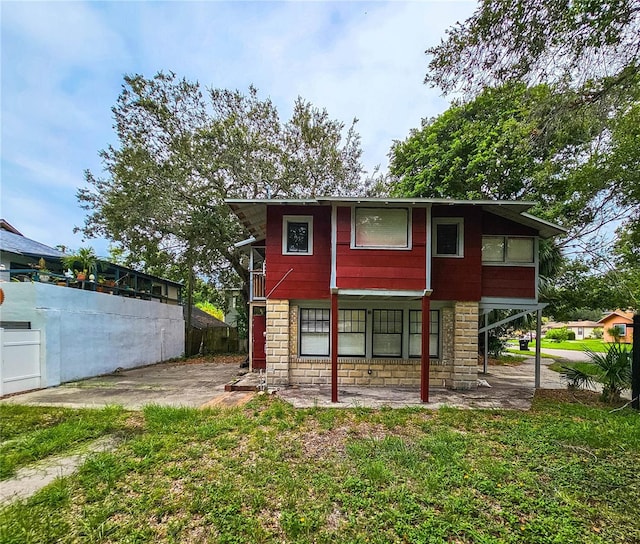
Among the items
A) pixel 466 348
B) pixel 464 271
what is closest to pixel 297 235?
pixel 464 271

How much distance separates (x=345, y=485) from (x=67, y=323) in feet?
30.8

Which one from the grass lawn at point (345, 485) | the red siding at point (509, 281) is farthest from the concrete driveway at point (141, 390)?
the red siding at point (509, 281)

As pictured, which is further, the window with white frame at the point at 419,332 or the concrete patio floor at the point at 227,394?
the window with white frame at the point at 419,332

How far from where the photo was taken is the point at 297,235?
867 centimetres

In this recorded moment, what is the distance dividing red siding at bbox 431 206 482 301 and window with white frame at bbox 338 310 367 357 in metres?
1.98

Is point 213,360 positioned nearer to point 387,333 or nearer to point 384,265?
point 387,333

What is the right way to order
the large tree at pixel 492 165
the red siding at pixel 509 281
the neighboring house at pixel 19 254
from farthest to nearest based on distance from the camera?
the large tree at pixel 492 165
the neighboring house at pixel 19 254
the red siding at pixel 509 281

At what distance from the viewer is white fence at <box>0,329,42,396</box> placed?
7578 millimetres

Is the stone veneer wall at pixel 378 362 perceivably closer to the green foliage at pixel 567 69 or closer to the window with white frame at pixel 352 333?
the window with white frame at pixel 352 333

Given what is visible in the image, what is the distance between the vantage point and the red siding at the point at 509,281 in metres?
8.73

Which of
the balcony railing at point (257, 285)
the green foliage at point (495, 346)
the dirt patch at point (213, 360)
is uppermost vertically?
the balcony railing at point (257, 285)

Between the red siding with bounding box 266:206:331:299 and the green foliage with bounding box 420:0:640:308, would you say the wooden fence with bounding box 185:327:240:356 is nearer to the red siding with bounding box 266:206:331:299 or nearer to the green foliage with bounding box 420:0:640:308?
the red siding with bounding box 266:206:331:299

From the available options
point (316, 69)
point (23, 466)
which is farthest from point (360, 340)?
point (316, 69)

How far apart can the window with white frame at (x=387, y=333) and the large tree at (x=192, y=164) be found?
27.1 ft
